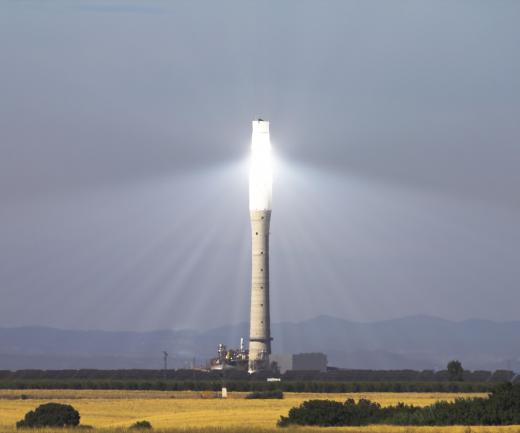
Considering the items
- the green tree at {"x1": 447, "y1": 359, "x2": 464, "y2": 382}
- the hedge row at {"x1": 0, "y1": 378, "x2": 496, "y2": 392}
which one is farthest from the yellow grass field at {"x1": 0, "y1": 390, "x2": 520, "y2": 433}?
the green tree at {"x1": 447, "y1": 359, "x2": 464, "y2": 382}

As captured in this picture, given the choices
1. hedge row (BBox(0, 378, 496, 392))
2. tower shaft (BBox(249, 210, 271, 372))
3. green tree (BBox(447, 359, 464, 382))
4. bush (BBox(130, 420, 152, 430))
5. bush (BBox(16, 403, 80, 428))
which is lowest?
bush (BBox(130, 420, 152, 430))

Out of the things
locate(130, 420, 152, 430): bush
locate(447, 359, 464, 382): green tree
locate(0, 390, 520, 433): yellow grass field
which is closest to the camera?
locate(0, 390, 520, 433): yellow grass field

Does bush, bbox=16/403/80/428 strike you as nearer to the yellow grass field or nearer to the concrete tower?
the yellow grass field

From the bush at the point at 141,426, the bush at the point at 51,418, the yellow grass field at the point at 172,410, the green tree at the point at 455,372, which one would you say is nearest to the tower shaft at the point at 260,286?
the green tree at the point at 455,372

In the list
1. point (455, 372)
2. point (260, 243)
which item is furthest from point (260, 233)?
point (455, 372)

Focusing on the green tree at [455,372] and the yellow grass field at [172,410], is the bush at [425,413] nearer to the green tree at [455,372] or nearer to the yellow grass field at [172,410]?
the yellow grass field at [172,410]

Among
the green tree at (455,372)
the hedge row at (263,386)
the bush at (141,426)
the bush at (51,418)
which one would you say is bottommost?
the bush at (141,426)

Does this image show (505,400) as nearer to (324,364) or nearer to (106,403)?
(106,403)

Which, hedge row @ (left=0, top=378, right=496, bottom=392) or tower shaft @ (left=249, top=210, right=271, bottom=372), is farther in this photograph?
tower shaft @ (left=249, top=210, right=271, bottom=372)
